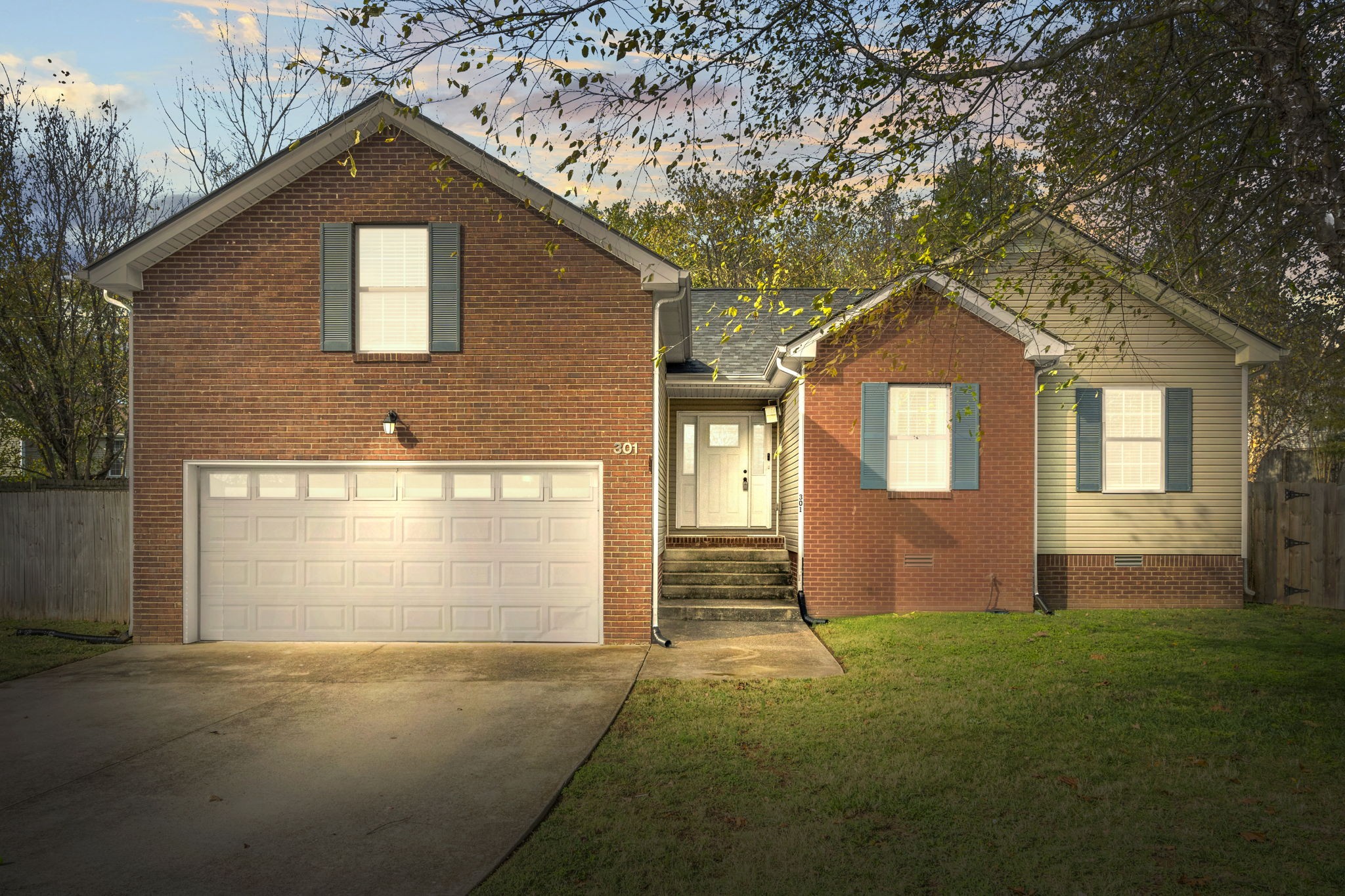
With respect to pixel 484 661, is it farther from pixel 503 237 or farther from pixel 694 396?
pixel 694 396

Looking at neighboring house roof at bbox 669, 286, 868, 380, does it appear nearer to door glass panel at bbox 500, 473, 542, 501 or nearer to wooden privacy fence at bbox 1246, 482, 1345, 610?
door glass panel at bbox 500, 473, 542, 501

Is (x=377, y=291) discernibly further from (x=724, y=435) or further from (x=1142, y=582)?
(x=1142, y=582)

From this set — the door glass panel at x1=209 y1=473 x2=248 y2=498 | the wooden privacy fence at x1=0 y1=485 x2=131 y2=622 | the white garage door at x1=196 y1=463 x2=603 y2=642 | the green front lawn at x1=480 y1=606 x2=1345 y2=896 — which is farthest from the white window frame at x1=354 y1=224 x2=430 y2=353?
the green front lawn at x1=480 y1=606 x2=1345 y2=896

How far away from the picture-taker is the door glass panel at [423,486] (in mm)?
11453

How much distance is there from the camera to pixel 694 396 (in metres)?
15.9

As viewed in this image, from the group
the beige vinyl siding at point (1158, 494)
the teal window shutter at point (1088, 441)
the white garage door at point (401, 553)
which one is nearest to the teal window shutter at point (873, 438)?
the beige vinyl siding at point (1158, 494)

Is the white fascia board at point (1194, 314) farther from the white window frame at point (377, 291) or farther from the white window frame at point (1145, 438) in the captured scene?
the white window frame at point (377, 291)

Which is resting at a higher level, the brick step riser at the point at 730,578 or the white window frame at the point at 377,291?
the white window frame at the point at 377,291

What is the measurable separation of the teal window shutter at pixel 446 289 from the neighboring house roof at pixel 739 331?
453 centimetres

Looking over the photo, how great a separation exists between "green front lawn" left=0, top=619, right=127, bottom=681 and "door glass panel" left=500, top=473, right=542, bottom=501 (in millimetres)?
4980

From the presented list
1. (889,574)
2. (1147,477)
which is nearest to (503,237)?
(889,574)

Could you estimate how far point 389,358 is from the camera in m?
11.4

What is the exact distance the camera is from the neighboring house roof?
1528cm

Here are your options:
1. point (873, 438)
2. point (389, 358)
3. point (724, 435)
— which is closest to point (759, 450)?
point (724, 435)
